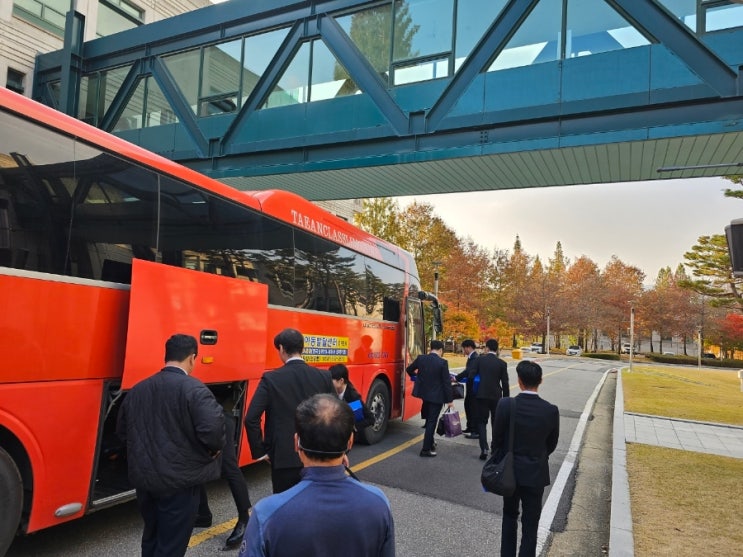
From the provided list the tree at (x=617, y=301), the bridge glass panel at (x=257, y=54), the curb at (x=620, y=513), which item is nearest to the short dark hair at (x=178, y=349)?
the curb at (x=620, y=513)

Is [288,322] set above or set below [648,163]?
below

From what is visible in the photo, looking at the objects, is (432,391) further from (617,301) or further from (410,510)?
(617,301)

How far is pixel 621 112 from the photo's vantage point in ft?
28.1

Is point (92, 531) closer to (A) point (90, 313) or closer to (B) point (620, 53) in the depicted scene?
(A) point (90, 313)

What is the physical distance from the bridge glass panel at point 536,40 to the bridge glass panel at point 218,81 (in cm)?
599

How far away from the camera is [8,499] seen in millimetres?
3459

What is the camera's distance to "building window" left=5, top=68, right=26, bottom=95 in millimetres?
16016

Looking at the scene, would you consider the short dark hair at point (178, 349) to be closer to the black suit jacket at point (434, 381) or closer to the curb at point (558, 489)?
the curb at point (558, 489)

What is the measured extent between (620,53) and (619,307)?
207 ft

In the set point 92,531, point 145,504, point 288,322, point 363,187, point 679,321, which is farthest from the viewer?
point 679,321

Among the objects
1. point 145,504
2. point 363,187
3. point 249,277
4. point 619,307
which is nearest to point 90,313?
point 145,504

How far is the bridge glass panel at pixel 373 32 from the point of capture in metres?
10.4

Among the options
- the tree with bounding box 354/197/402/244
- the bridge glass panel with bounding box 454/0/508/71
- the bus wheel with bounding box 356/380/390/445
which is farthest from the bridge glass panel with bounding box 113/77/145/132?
the tree with bounding box 354/197/402/244

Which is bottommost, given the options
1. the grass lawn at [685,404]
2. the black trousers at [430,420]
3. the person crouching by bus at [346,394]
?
the grass lawn at [685,404]
